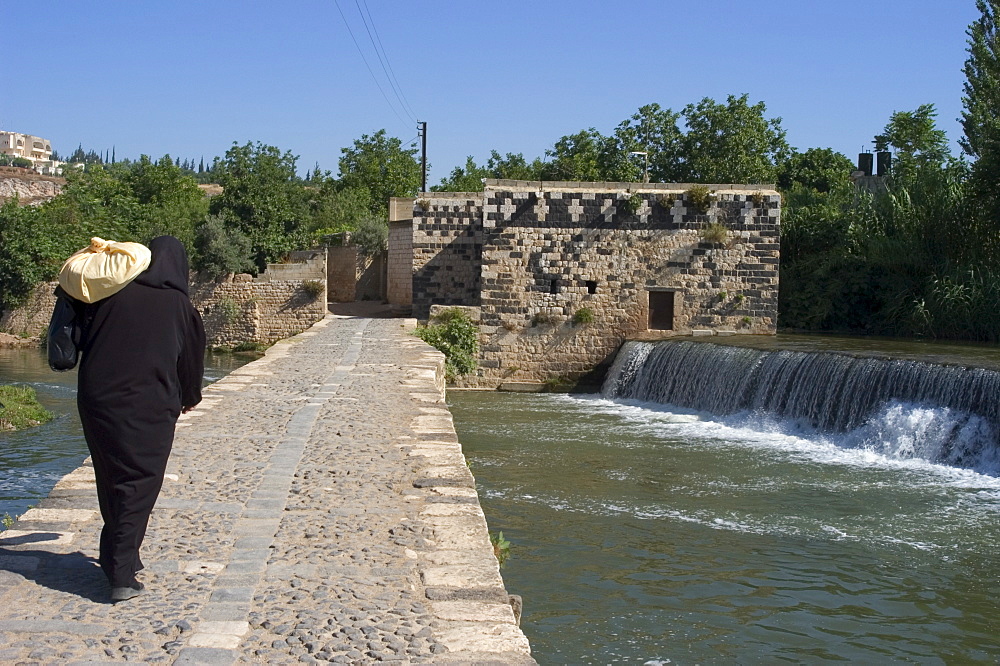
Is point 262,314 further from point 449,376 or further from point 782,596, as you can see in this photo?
point 782,596

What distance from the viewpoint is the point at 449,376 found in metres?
18.3

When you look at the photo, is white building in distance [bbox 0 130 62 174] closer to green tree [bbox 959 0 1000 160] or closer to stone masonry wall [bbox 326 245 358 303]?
stone masonry wall [bbox 326 245 358 303]

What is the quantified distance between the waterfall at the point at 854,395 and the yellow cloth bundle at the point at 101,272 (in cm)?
942

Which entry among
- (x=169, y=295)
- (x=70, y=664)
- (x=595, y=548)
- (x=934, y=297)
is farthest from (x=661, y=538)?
(x=934, y=297)

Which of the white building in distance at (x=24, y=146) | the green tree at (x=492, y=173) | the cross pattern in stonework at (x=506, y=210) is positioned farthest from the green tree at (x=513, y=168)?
the white building in distance at (x=24, y=146)

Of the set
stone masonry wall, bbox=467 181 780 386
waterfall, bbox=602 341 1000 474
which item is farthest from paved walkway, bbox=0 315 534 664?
stone masonry wall, bbox=467 181 780 386

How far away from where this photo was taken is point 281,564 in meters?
4.26

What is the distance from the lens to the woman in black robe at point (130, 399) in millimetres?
3910

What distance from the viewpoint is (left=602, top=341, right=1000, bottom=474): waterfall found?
36.6ft

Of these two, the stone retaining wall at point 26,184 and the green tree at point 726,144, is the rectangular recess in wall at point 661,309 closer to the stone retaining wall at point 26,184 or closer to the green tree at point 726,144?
the green tree at point 726,144

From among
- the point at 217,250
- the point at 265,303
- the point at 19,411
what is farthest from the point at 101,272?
the point at 217,250

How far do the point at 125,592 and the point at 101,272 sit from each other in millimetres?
1249

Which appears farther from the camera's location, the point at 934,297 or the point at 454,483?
the point at 934,297

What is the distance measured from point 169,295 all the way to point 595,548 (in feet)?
14.8
